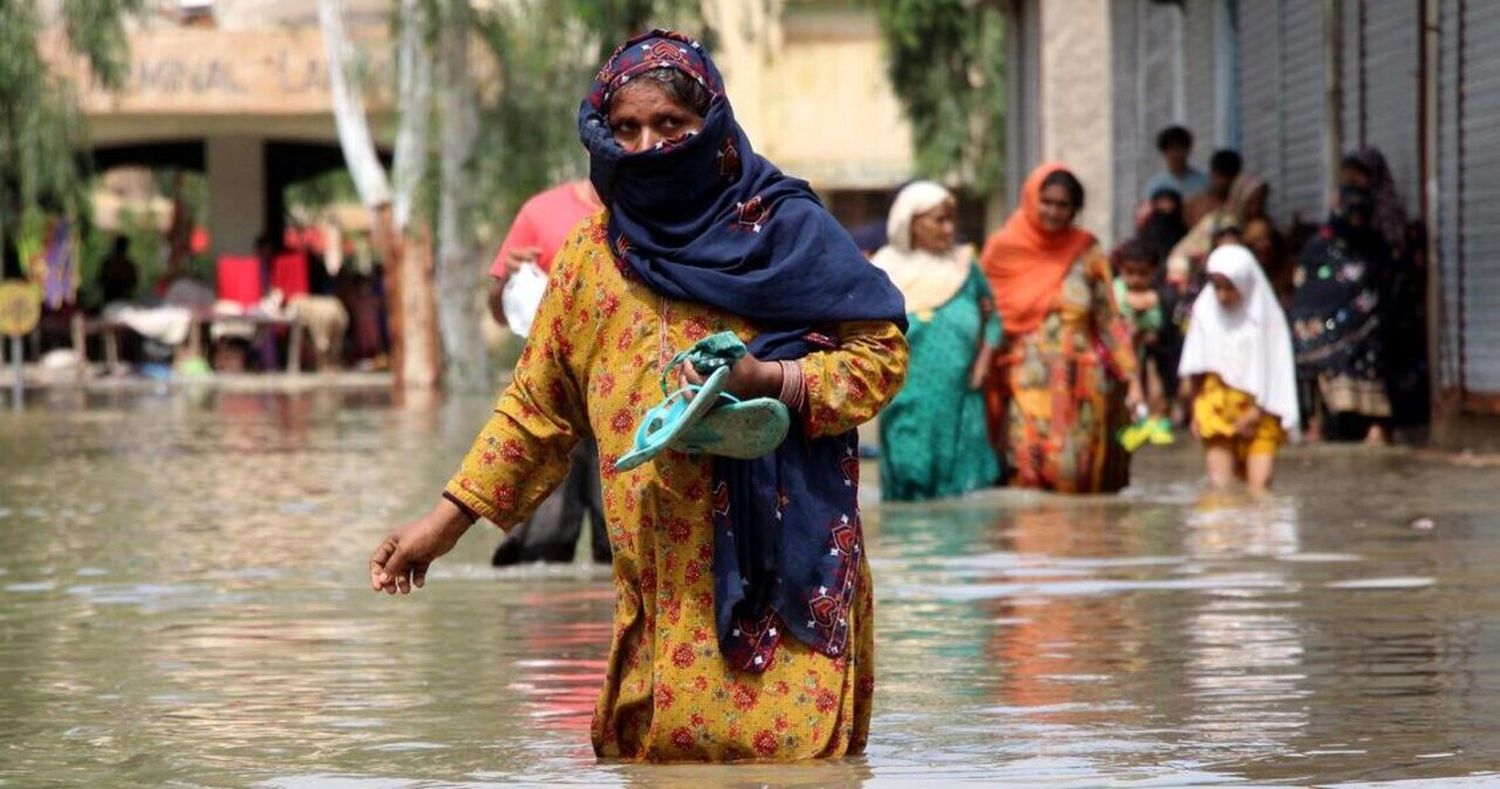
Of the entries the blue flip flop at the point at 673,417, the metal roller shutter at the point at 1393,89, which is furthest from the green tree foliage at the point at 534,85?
the blue flip flop at the point at 673,417

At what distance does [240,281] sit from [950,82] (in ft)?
28.6

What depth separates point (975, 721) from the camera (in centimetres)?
693

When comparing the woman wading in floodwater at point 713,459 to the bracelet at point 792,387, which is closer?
the bracelet at point 792,387

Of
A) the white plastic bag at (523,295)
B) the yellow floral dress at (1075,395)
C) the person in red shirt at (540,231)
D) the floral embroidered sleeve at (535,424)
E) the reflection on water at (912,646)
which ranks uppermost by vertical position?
the person in red shirt at (540,231)

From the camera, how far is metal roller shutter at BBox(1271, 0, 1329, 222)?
19.9 metres

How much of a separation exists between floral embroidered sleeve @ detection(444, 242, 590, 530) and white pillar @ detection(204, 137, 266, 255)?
3479 cm

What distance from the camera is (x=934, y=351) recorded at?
558 inches

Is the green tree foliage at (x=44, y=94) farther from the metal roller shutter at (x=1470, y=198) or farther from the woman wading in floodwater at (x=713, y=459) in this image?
the woman wading in floodwater at (x=713, y=459)

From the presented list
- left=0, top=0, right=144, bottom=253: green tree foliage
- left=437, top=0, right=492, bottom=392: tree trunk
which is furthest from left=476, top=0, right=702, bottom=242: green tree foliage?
left=0, top=0, right=144, bottom=253: green tree foliage

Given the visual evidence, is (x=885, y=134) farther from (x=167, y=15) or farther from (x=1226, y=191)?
(x=1226, y=191)

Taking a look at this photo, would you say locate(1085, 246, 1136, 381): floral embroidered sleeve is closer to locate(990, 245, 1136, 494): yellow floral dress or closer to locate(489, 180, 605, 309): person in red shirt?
locate(990, 245, 1136, 494): yellow floral dress

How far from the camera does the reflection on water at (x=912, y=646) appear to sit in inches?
252

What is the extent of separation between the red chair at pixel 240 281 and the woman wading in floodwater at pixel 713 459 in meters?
30.5

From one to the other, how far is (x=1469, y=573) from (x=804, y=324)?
16.0 ft
